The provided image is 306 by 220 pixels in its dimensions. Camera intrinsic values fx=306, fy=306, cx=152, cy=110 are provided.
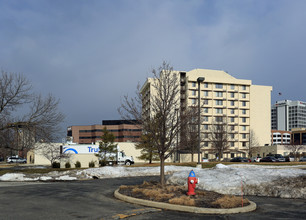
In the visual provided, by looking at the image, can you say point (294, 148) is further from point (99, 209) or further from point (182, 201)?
point (99, 209)

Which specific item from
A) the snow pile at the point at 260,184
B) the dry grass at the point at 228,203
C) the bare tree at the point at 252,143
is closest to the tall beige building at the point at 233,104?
the bare tree at the point at 252,143

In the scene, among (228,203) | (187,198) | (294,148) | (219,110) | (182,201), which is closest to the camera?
(228,203)

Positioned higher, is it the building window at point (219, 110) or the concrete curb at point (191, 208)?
the building window at point (219, 110)

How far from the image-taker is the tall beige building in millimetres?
95794

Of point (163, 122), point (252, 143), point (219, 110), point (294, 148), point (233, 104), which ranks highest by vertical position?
point (233, 104)

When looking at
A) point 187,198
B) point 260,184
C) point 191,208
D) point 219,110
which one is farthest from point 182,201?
point 219,110

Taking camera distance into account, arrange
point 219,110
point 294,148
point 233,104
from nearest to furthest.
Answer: point 294,148 < point 219,110 < point 233,104

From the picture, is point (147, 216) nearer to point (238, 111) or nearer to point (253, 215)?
point (253, 215)

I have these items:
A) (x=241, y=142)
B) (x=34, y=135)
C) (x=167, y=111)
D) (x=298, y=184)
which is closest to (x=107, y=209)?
(x=167, y=111)

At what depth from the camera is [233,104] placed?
328 feet

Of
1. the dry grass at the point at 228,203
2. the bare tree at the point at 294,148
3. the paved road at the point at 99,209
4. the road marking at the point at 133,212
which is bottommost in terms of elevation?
the bare tree at the point at 294,148

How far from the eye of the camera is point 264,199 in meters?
12.8

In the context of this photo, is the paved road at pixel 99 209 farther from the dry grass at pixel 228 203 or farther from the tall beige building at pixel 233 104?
the tall beige building at pixel 233 104

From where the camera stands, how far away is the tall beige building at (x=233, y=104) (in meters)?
95.8
